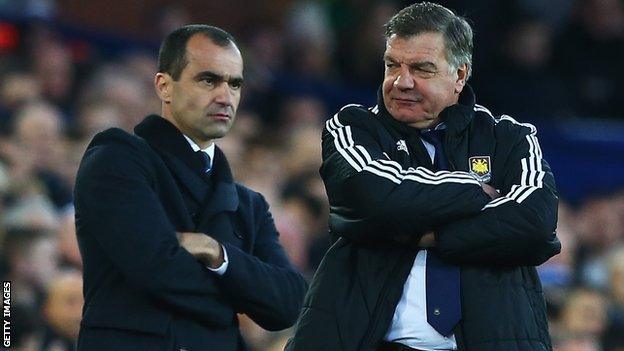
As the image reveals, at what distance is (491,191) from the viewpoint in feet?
15.7

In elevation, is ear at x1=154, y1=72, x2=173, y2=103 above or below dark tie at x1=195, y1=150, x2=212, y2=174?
above

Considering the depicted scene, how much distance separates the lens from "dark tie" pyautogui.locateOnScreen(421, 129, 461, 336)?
4629 mm

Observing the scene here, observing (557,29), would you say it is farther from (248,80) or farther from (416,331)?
(416,331)

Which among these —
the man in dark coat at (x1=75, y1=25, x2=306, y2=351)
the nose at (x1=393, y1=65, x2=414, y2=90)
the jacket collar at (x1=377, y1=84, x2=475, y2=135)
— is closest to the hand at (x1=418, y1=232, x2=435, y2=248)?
the jacket collar at (x1=377, y1=84, x2=475, y2=135)

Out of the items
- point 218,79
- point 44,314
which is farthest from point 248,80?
point 218,79

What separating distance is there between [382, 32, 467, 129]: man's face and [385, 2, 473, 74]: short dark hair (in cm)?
2

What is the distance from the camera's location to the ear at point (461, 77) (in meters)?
4.93

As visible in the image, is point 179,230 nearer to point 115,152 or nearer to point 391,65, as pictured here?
point 115,152

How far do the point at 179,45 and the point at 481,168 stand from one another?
42.3 inches

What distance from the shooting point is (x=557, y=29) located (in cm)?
1406

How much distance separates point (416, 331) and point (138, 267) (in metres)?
0.86

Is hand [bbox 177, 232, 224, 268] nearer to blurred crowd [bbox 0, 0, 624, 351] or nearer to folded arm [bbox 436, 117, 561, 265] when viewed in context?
folded arm [bbox 436, 117, 561, 265]

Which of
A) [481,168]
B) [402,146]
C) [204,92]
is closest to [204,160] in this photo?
[204,92]

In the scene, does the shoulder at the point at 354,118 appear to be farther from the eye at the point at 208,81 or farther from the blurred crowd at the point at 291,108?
the blurred crowd at the point at 291,108
